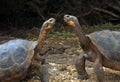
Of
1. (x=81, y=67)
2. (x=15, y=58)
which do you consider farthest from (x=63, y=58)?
(x=15, y=58)

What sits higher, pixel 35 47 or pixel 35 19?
pixel 35 47

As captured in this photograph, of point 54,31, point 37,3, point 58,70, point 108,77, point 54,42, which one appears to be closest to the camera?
point 108,77

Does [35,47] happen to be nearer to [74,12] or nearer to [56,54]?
[56,54]

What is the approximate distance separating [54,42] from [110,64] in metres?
2.35

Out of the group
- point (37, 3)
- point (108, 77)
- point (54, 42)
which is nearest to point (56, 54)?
point (54, 42)

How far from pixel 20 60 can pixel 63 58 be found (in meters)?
1.64

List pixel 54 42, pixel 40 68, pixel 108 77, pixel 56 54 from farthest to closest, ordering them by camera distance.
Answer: pixel 54 42, pixel 56 54, pixel 108 77, pixel 40 68

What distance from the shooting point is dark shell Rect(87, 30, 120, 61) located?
3992 millimetres

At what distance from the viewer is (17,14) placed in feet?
27.2

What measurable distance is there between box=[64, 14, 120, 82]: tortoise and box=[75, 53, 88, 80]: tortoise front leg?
0.13 ft

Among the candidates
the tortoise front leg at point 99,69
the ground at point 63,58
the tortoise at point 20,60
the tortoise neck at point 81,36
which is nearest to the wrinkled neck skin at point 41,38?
the tortoise at point 20,60

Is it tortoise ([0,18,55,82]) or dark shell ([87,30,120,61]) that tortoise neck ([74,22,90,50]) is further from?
tortoise ([0,18,55,82])

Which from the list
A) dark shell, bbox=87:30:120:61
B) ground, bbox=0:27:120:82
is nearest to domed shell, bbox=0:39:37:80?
ground, bbox=0:27:120:82

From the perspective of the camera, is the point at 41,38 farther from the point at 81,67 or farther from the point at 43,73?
the point at 81,67
